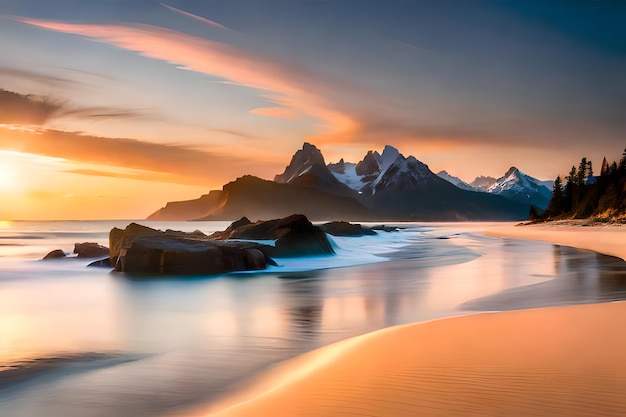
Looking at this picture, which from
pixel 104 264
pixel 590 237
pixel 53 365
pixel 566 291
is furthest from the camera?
pixel 590 237

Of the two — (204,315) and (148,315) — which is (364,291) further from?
(148,315)

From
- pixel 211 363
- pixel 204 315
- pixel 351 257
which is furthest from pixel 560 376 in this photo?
pixel 351 257

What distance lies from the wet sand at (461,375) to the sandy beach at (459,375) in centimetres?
1

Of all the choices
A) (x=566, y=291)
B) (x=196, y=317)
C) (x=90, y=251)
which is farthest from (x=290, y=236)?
(x=566, y=291)

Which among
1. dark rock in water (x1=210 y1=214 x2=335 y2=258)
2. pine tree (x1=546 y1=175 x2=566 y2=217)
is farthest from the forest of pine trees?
dark rock in water (x1=210 y1=214 x2=335 y2=258)

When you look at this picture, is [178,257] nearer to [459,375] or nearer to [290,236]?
[290,236]

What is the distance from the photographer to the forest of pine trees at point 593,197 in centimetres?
8294

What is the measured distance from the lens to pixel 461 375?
688 centimetres

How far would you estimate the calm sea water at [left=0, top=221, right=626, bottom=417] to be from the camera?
8172 millimetres

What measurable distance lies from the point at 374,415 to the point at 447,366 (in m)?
2.28

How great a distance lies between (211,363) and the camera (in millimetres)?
9625

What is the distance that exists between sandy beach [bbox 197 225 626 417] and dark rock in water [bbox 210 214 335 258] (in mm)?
25202

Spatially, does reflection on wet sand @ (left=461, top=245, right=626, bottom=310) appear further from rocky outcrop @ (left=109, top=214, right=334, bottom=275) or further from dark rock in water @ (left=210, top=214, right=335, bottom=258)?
dark rock in water @ (left=210, top=214, right=335, bottom=258)

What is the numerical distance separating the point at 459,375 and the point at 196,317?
33.4 ft
